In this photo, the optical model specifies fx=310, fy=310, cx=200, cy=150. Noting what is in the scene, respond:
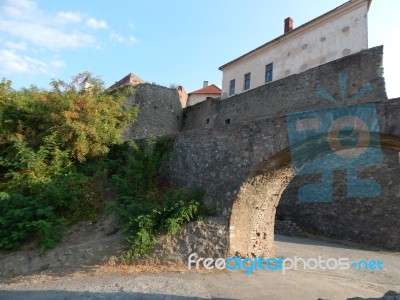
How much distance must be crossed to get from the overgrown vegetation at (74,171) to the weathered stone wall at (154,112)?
234 inches

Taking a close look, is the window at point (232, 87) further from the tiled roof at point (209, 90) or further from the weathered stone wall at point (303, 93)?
the tiled roof at point (209, 90)

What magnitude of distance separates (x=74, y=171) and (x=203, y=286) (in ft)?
17.6

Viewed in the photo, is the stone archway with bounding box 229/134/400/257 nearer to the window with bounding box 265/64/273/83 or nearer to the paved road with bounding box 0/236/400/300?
the paved road with bounding box 0/236/400/300


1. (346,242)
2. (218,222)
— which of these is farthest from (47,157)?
(346,242)

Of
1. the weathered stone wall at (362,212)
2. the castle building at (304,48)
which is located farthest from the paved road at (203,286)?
the castle building at (304,48)

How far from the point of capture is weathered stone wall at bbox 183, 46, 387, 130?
437 inches

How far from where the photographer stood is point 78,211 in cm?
816

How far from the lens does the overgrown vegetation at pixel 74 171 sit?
7.30 metres

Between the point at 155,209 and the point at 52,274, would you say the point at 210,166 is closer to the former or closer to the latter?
the point at 155,209

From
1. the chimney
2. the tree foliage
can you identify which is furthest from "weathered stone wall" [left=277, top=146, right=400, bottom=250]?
the chimney

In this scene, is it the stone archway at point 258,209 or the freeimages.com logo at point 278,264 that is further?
the stone archway at point 258,209

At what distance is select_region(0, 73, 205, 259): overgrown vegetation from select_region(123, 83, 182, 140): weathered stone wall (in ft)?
19.5

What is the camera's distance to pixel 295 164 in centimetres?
758

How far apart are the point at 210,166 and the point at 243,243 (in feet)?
6.63
